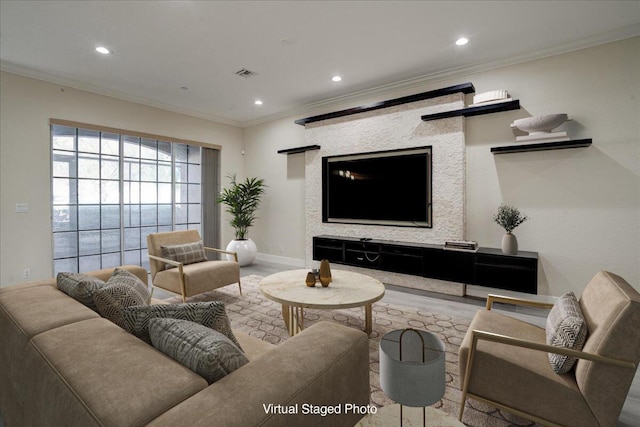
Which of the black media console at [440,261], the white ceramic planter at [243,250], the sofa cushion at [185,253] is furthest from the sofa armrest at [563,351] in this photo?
the white ceramic planter at [243,250]

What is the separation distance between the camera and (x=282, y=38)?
321 centimetres

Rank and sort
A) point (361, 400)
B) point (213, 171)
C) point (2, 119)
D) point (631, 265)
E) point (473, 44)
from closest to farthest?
1. point (361, 400)
2. point (631, 265)
3. point (473, 44)
4. point (2, 119)
5. point (213, 171)

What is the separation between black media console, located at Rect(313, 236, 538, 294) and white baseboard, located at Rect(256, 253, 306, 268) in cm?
85

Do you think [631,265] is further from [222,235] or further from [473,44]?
[222,235]

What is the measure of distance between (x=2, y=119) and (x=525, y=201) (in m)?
6.45

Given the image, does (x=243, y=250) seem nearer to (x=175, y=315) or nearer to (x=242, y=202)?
(x=242, y=202)

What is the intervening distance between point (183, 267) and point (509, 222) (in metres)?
3.77

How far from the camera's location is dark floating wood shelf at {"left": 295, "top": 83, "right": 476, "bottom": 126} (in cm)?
380

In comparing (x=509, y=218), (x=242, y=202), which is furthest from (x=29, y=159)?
(x=509, y=218)

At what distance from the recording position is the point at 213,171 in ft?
20.2

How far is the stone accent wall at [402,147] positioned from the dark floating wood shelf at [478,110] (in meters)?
0.09

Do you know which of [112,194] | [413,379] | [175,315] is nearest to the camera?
[413,379]

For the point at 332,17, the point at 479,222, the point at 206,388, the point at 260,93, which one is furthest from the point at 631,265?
the point at 260,93

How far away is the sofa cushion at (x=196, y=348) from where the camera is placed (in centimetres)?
95
